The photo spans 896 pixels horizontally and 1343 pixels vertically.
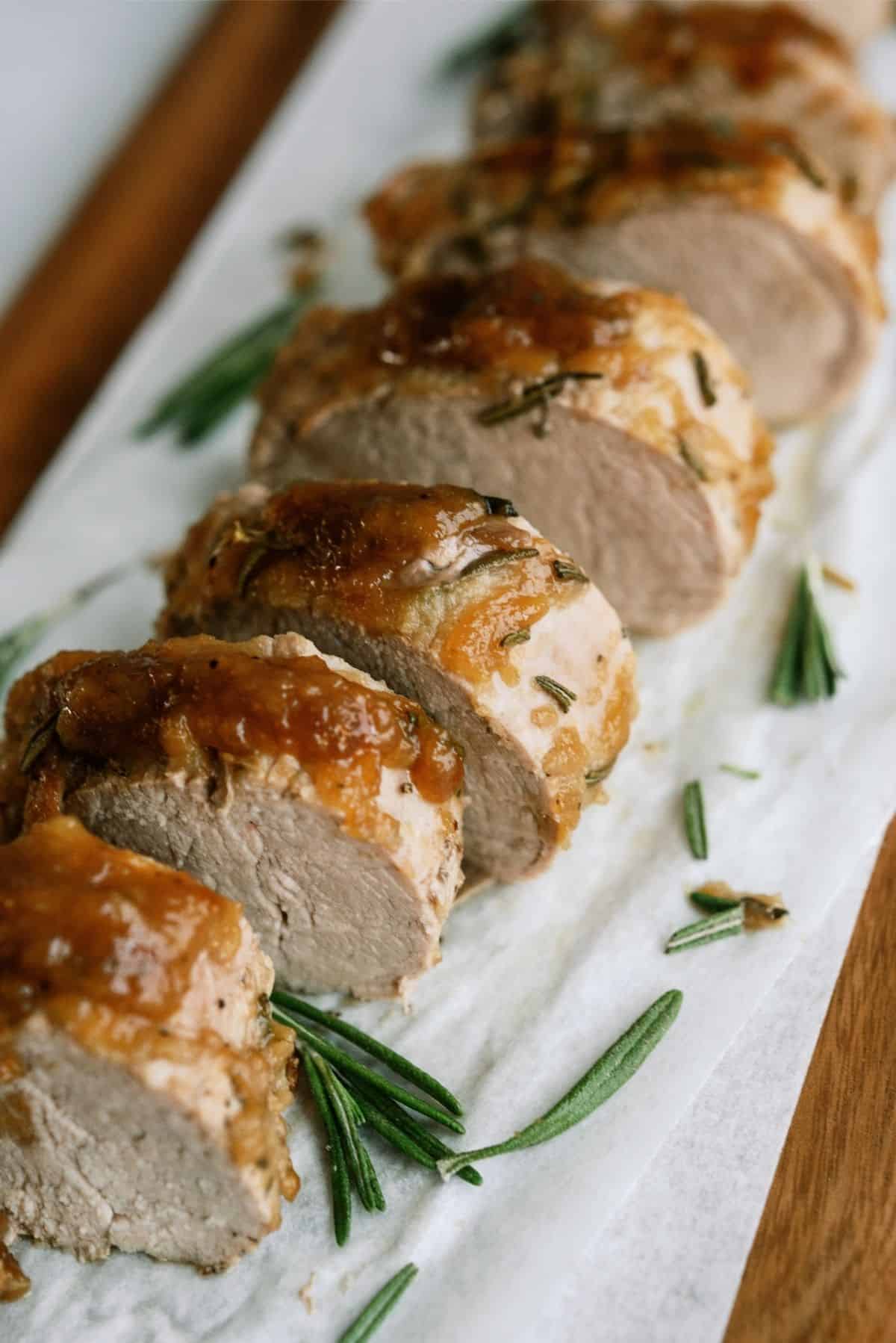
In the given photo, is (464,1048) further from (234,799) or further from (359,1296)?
(234,799)

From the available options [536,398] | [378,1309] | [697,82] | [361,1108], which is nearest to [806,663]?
[536,398]

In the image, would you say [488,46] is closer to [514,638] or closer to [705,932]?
[514,638]

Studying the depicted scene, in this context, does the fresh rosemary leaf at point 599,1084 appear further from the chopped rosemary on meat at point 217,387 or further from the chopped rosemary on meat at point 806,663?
the chopped rosemary on meat at point 217,387

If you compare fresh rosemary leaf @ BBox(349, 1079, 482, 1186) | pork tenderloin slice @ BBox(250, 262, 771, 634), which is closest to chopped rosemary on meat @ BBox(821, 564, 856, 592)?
pork tenderloin slice @ BBox(250, 262, 771, 634)

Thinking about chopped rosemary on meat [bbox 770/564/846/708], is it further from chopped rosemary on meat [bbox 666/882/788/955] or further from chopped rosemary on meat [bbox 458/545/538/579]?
chopped rosemary on meat [bbox 458/545/538/579]

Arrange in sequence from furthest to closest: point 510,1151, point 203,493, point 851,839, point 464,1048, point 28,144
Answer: point 28,144, point 203,493, point 851,839, point 464,1048, point 510,1151

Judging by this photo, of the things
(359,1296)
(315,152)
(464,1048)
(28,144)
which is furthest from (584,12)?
(359,1296)
